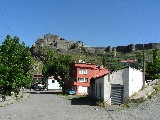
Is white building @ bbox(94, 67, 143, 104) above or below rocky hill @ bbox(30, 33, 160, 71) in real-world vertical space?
below

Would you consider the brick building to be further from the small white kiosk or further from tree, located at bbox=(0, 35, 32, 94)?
the small white kiosk

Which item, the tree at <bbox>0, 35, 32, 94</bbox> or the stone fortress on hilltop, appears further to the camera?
the stone fortress on hilltop

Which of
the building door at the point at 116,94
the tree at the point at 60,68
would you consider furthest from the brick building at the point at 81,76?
the building door at the point at 116,94

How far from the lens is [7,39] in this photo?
50.0 metres

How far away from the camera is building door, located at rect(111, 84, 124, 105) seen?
33.3 metres

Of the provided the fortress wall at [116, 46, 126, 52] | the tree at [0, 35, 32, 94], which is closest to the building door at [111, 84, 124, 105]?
the tree at [0, 35, 32, 94]

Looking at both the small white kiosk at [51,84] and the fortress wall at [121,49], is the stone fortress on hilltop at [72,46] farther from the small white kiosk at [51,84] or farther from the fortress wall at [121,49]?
the small white kiosk at [51,84]

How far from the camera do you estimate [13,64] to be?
46.9 meters

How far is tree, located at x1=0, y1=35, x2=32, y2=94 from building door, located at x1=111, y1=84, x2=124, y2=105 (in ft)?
58.0

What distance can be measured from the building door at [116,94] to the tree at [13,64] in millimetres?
17685

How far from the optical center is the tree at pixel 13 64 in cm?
4419

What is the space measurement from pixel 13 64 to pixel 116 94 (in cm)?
2029

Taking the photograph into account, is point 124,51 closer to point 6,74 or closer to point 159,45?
point 159,45

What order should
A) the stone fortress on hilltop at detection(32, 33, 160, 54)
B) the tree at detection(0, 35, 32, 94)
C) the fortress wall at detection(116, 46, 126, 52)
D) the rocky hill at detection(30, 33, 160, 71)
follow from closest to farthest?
the tree at detection(0, 35, 32, 94)
the rocky hill at detection(30, 33, 160, 71)
the stone fortress on hilltop at detection(32, 33, 160, 54)
the fortress wall at detection(116, 46, 126, 52)
